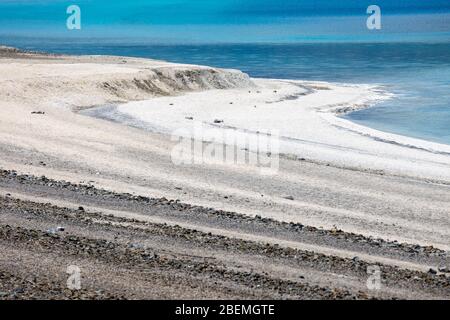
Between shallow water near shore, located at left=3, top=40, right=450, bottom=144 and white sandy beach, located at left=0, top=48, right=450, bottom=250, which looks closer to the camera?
white sandy beach, located at left=0, top=48, right=450, bottom=250

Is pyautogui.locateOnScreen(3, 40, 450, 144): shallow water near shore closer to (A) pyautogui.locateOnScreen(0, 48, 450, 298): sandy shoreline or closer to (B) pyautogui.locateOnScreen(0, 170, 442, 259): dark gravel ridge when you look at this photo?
(A) pyautogui.locateOnScreen(0, 48, 450, 298): sandy shoreline

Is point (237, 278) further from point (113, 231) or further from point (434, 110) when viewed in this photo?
point (434, 110)

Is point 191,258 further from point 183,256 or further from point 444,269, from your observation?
point 444,269

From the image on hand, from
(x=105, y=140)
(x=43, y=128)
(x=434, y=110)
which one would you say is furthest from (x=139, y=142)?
(x=434, y=110)

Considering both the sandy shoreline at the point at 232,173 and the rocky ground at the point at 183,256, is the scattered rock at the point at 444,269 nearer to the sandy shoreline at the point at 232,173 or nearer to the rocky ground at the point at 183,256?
the rocky ground at the point at 183,256

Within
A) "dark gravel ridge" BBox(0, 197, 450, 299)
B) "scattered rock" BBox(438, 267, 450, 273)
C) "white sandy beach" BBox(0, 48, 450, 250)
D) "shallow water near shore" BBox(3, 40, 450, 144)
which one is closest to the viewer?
"dark gravel ridge" BBox(0, 197, 450, 299)

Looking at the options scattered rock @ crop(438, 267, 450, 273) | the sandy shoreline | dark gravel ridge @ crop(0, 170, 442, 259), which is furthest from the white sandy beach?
scattered rock @ crop(438, 267, 450, 273)
